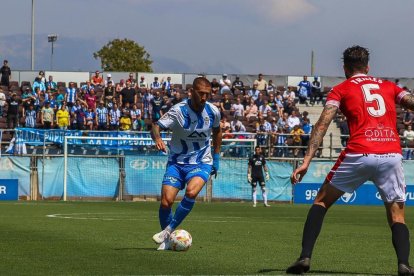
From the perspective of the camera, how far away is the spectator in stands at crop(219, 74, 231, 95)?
4691 cm

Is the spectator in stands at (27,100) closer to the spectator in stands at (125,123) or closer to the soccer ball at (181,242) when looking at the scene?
the spectator in stands at (125,123)

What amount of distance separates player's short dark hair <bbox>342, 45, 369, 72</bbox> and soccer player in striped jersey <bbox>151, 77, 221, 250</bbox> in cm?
410

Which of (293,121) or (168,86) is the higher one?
(168,86)

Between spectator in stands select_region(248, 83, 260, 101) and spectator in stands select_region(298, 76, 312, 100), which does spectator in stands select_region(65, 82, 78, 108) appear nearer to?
spectator in stands select_region(248, 83, 260, 101)

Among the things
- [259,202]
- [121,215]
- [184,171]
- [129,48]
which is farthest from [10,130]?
[129,48]

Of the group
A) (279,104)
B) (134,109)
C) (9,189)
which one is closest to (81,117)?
(134,109)

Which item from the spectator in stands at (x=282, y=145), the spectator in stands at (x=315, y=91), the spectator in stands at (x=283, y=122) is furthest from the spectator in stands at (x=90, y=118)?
the spectator in stands at (x=315, y=91)

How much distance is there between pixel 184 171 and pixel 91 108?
27.1m

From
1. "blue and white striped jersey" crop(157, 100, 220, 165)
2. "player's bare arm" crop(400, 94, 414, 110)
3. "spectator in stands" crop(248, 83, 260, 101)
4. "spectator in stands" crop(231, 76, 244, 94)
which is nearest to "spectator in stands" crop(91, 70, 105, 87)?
"spectator in stands" crop(231, 76, 244, 94)

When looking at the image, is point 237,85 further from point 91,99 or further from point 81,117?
point 81,117

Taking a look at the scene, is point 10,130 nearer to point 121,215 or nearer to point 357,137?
point 121,215

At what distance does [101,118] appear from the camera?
136ft

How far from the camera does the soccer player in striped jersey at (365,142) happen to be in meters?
10.8

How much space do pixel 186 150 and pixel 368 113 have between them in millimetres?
4593
